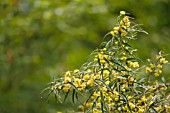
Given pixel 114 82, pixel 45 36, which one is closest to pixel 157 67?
pixel 114 82

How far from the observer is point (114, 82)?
1317 millimetres

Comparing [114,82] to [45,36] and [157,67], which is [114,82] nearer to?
[157,67]

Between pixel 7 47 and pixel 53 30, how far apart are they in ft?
1.54

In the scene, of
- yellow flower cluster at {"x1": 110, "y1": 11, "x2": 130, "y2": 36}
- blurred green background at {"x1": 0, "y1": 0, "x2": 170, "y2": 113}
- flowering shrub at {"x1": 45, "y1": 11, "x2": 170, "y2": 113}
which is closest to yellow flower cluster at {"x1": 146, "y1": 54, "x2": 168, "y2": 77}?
flowering shrub at {"x1": 45, "y1": 11, "x2": 170, "y2": 113}

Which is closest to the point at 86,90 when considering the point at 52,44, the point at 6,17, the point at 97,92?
the point at 97,92

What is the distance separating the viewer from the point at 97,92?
1.27 m

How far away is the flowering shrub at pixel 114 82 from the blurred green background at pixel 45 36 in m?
1.69

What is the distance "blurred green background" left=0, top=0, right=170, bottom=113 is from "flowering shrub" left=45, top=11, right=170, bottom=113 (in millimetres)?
1694

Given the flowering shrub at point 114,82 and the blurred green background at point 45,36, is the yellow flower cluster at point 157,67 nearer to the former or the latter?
the flowering shrub at point 114,82

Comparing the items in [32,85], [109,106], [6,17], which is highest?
[6,17]

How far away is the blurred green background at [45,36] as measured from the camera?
11.0ft

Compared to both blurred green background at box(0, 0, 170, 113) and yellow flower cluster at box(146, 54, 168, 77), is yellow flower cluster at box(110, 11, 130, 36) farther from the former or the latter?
blurred green background at box(0, 0, 170, 113)

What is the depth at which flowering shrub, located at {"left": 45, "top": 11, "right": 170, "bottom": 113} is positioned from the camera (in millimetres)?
1270

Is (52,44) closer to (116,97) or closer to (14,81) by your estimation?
(14,81)
